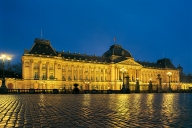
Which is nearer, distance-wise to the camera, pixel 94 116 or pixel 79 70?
pixel 94 116

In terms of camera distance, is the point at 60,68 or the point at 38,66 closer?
the point at 38,66

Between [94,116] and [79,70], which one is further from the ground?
[79,70]

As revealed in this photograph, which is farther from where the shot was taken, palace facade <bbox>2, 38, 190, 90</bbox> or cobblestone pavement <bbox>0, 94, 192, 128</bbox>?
palace facade <bbox>2, 38, 190, 90</bbox>

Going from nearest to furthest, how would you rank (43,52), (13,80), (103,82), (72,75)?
(13,80), (43,52), (72,75), (103,82)

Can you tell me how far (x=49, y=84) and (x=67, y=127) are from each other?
7386 cm

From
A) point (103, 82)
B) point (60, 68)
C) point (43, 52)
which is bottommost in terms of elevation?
point (103, 82)

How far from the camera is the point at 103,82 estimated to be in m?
97.4

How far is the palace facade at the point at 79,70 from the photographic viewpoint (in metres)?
75.5

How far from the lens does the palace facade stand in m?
75.5

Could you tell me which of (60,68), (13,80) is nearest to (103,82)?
(60,68)

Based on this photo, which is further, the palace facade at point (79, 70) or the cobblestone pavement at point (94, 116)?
the palace facade at point (79, 70)

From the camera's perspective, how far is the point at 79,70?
92.9m

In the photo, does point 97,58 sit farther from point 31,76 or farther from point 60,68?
point 31,76

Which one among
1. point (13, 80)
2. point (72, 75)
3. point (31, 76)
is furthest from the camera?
point (72, 75)
